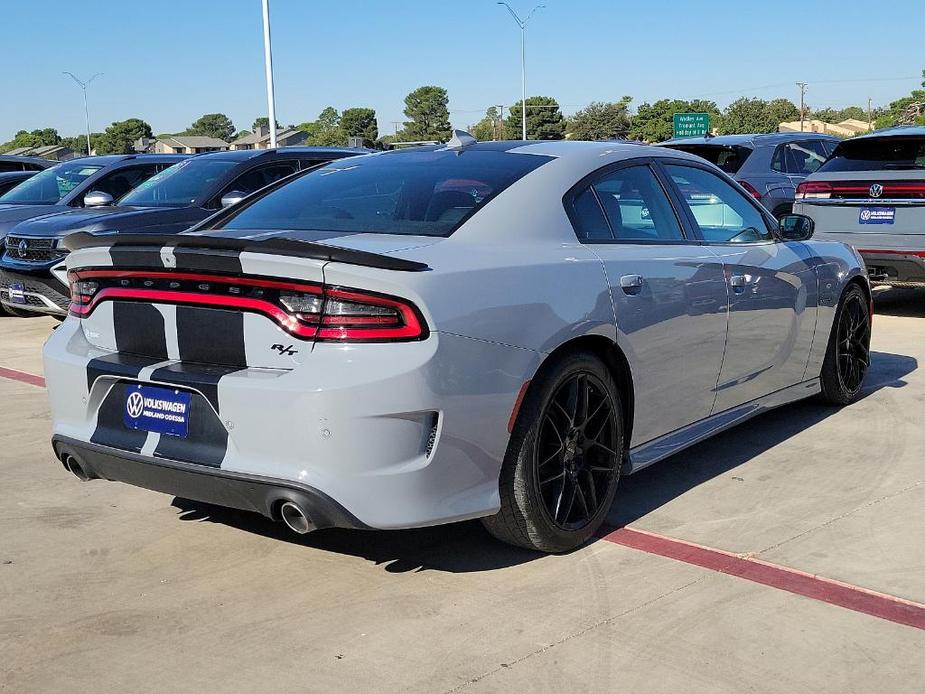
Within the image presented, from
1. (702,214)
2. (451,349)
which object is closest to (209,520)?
(451,349)

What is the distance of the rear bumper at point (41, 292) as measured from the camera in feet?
31.3

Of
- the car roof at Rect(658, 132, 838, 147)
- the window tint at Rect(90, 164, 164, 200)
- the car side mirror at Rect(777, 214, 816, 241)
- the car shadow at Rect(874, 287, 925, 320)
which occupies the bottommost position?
the car shadow at Rect(874, 287, 925, 320)

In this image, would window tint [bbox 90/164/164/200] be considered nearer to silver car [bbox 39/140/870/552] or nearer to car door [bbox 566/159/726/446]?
silver car [bbox 39/140/870/552]

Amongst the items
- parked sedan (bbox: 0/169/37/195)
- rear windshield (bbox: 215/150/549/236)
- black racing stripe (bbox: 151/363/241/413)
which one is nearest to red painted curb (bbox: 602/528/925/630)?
rear windshield (bbox: 215/150/549/236)

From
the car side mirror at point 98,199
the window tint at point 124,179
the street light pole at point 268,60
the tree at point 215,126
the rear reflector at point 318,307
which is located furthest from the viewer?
the tree at point 215,126

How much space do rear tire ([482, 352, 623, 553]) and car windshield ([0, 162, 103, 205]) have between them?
10.3 m

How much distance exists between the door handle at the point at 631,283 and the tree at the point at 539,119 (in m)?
84.2

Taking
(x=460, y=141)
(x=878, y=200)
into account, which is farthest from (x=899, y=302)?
(x=460, y=141)

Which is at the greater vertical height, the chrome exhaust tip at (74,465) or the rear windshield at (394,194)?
the rear windshield at (394,194)

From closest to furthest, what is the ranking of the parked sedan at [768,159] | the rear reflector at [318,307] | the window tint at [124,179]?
the rear reflector at [318,307]
the window tint at [124,179]
the parked sedan at [768,159]

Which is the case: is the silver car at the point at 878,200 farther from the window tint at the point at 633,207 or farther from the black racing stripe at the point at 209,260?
the black racing stripe at the point at 209,260

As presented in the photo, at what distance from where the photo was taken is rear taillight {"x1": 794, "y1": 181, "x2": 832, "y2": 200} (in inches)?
396

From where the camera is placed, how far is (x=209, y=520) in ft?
15.1

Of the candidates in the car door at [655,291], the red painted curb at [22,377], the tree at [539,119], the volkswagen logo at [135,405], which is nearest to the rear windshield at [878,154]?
the car door at [655,291]
